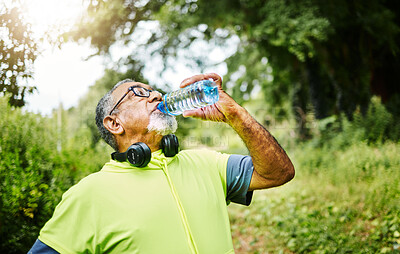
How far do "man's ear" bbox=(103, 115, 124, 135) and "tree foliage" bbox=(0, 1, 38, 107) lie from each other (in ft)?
3.16

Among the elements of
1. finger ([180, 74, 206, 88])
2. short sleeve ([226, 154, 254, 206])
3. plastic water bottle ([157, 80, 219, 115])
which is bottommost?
short sleeve ([226, 154, 254, 206])

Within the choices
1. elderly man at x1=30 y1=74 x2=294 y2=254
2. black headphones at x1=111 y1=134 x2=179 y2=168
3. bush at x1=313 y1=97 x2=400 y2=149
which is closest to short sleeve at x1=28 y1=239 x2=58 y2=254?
elderly man at x1=30 y1=74 x2=294 y2=254

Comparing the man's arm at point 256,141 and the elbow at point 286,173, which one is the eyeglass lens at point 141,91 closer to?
the man's arm at point 256,141

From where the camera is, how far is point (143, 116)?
6.94 feet

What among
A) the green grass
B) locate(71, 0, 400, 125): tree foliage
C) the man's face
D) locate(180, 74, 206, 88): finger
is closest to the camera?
locate(180, 74, 206, 88): finger

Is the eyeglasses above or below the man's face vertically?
above

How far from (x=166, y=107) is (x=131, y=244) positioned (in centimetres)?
87

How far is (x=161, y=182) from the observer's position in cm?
190

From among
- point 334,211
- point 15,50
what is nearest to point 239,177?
point 15,50

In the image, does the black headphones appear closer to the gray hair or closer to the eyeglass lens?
the gray hair

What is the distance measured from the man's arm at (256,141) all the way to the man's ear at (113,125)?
0.50m

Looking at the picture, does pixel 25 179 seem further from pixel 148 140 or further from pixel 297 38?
pixel 297 38

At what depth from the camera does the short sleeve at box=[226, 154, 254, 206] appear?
7.07 ft

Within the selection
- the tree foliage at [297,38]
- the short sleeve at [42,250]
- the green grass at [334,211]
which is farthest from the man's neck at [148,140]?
the tree foliage at [297,38]
